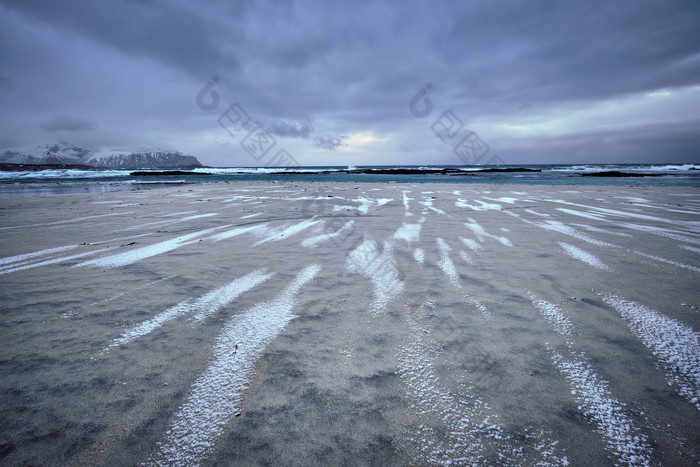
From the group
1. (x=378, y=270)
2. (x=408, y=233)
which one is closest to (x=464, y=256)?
(x=378, y=270)

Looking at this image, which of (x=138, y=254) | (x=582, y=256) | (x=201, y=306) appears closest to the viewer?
(x=201, y=306)

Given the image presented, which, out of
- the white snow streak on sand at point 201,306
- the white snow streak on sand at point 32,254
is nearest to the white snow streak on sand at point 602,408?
the white snow streak on sand at point 201,306

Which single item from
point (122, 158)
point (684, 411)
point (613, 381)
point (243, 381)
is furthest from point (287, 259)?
point (122, 158)

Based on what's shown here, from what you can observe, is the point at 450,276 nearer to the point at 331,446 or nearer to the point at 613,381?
the point at 613,381

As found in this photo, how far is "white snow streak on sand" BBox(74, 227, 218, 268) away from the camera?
3.33 m

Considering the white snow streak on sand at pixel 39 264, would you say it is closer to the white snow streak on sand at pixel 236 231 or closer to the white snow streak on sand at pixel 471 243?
the white snow streak on sand at pixel 236 231

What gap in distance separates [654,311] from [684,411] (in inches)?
47.3

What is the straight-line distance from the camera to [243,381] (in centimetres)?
155

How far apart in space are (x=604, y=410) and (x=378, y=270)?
2057mm

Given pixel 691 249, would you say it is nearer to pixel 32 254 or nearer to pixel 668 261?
pixel 668 261

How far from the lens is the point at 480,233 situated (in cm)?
486

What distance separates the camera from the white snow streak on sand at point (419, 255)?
135 inches

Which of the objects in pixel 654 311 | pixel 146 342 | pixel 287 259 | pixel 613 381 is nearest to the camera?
pixel 613 381

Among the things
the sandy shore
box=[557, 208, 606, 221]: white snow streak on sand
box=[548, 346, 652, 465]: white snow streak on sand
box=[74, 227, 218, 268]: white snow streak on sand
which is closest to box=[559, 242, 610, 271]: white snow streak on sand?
the sandy shore
